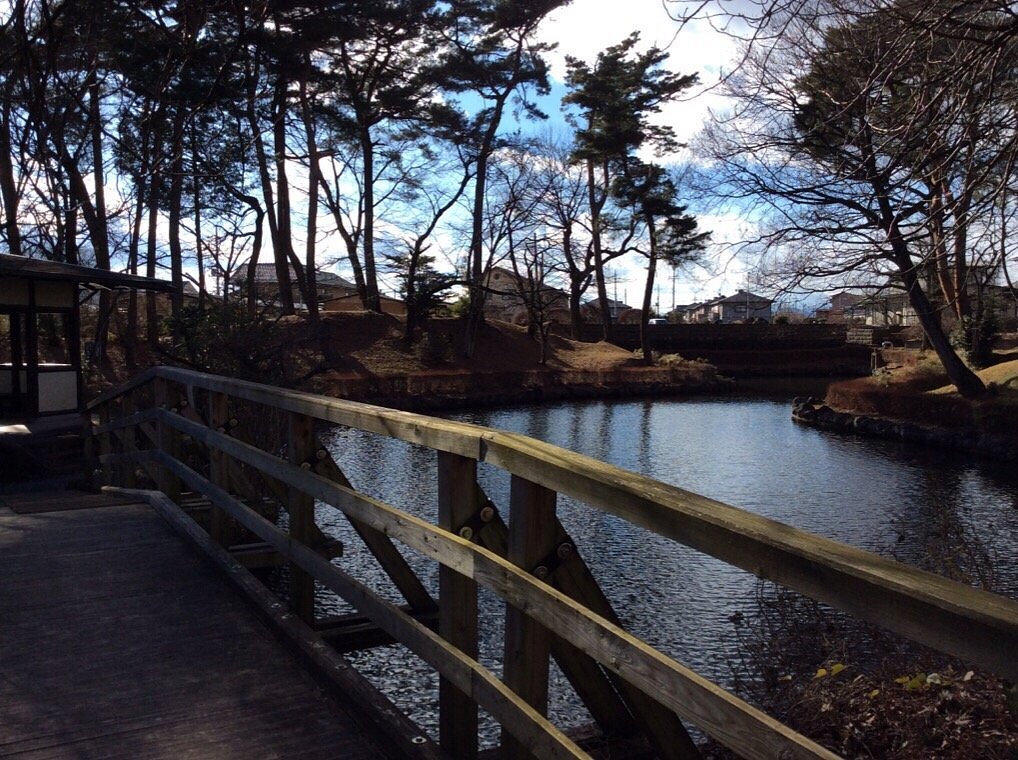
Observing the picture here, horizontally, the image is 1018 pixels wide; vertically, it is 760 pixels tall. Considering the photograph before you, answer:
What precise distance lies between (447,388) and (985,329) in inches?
655

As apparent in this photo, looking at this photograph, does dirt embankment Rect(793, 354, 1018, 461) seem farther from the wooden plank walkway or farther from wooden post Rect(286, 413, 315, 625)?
the wooden plank walkway

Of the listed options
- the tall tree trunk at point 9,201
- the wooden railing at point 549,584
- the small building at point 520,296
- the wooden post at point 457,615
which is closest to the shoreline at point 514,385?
the small building at point 520,296

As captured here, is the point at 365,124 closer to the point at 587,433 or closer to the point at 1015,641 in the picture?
the point at 587,433

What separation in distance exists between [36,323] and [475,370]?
73.6 feet

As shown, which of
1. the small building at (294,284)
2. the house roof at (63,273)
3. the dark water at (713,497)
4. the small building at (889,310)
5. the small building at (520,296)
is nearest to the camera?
the dark water at (713,497)

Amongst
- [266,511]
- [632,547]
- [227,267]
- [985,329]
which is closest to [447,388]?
[227,267]

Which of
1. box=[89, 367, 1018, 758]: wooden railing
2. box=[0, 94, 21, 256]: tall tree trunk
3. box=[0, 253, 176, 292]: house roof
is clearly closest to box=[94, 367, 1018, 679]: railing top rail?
box=[89, 367, 1018, 758]: wooden railing

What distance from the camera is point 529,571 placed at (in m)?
2.33

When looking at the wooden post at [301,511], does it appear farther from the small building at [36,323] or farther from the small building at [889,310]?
the small building at [889,310]

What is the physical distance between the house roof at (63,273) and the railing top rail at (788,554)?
10.9m

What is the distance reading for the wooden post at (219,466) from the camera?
15.8 ft

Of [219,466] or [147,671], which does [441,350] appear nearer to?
[219,466]

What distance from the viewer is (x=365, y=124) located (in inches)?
1226

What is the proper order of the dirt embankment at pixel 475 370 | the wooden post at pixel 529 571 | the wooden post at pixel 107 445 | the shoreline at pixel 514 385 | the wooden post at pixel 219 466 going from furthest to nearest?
the dirt embankment at pixel 475 370
the shoreline at pixel 514 385
the wooden post at pixel 107 445
the wooden post at pixel 219 466
the wooden post at pixel 529 571
